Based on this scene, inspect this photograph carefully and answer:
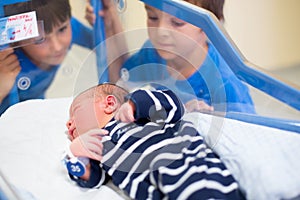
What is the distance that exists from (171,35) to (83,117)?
1.02 feet

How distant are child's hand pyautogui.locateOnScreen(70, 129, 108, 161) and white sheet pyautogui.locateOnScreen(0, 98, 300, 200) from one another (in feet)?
0.21

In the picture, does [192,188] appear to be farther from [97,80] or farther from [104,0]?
[104,0]

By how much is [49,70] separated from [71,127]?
0.45 meters

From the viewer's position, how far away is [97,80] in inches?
42.7

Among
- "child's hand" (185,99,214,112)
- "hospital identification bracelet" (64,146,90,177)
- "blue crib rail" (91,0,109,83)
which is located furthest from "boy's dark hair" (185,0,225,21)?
"hospital identification bracelet" (64,146,90,177)

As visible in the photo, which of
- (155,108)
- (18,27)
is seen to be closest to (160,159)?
(155,108)

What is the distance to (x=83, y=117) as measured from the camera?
2.72 ft

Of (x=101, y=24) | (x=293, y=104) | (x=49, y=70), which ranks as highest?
(x=293, y=104)

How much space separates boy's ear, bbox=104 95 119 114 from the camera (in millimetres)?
825

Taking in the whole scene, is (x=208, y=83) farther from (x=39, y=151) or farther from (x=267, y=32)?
(x=267, y=32)

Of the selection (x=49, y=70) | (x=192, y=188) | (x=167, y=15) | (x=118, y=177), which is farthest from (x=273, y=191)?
(x=49, y=70)

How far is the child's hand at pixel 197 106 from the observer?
856mm

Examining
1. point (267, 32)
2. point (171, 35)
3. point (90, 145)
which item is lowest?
point (267, 32)

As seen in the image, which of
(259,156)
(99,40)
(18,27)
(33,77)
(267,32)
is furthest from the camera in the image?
(267,32)
